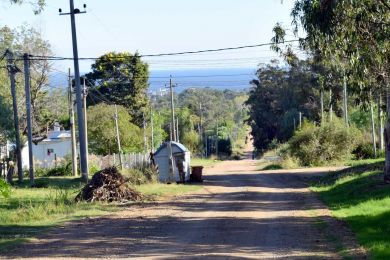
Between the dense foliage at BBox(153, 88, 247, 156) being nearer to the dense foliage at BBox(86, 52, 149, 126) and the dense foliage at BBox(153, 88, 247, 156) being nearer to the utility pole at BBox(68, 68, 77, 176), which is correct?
the dense foliage at BBox(86, 52, 149, 126)

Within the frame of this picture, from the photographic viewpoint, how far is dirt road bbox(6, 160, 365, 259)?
14.0 metres

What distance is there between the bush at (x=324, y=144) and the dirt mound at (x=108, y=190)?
27976mm

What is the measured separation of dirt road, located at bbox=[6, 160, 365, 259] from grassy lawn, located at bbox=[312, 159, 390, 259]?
0.40m

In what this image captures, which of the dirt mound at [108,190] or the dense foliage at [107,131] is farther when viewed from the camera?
the dense foliage at [107,131]

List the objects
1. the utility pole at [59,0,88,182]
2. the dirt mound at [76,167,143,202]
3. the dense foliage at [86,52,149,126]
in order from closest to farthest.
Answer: the dirt mound at [76,167,143,202] < the utility pole at [59,0,88,182] < the dense foliage at [86,52,149,126]

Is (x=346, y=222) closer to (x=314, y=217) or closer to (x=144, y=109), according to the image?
(x=314, y=217)

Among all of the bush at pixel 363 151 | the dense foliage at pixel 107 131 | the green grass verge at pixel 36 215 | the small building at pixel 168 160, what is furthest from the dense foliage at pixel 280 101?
the green grass verge at pixel 36 215

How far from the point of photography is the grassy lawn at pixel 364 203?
49.3ft

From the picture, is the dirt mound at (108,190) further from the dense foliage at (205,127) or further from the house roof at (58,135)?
the dense foliage at (205,127)

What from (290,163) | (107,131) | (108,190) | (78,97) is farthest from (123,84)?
(108,190)

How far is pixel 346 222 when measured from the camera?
60.8ft

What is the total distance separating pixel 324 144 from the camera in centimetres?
5300

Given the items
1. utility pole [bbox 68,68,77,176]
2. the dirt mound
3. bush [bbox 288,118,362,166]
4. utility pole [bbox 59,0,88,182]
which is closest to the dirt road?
the dirt mound

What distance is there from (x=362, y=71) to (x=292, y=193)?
966 centimetres
